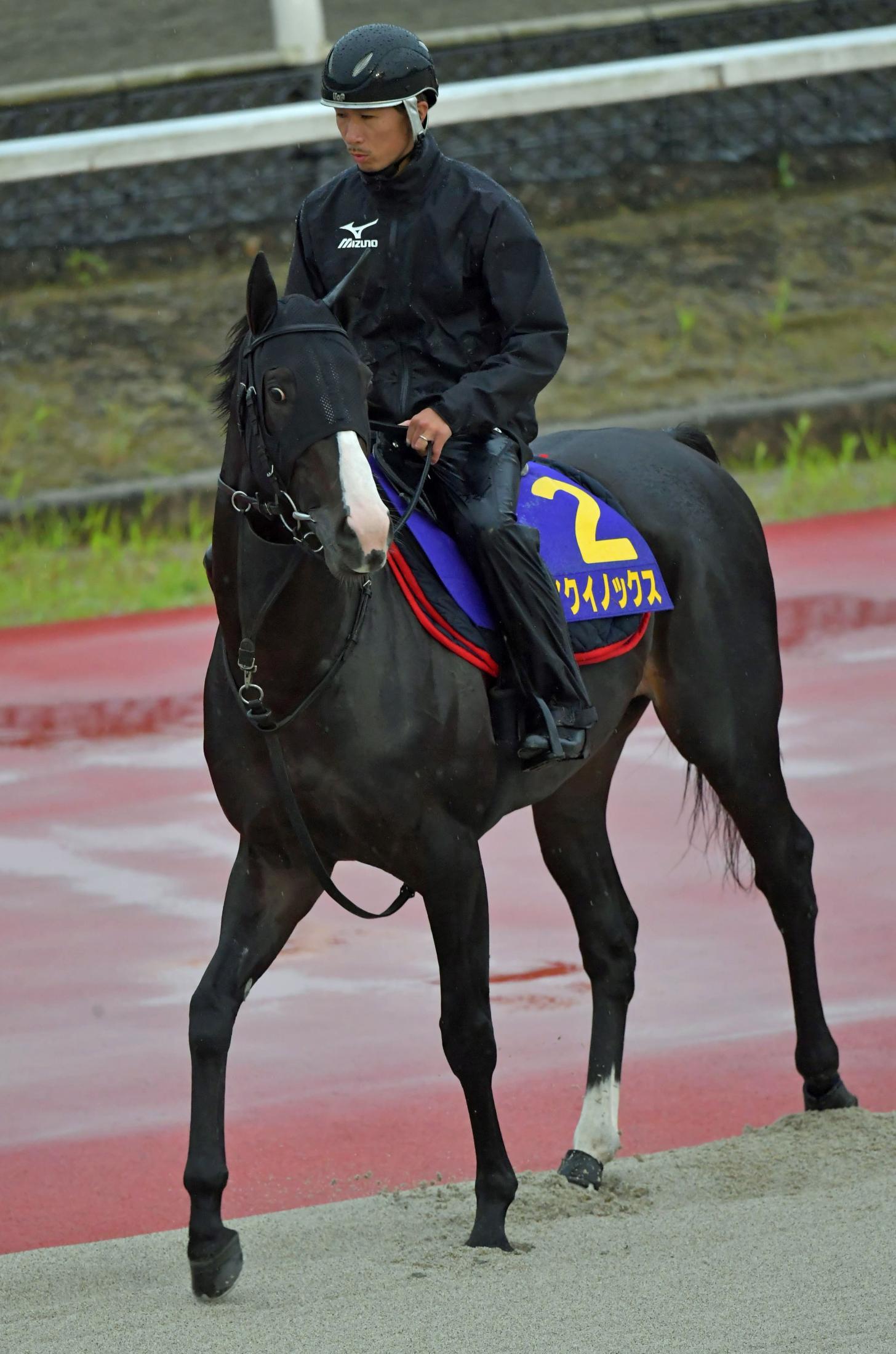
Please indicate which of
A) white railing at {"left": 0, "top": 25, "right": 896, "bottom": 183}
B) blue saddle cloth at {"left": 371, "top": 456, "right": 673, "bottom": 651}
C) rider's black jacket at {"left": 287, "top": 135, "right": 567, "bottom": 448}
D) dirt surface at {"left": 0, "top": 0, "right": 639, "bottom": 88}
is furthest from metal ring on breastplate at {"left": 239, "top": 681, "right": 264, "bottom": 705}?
dirt surface at {"left": 0, "top": 0, "right": 639, "bottom": 88}

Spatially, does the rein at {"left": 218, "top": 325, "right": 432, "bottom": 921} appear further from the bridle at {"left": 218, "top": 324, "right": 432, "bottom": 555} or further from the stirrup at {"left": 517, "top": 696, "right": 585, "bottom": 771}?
the stirrup at {"left": 517, "top": 696, "right": 585, "bottom": 771}

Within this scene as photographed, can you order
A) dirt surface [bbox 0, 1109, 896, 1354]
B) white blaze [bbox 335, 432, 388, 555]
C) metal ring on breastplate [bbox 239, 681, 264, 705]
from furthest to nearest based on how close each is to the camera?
metal ring on breastplate [bbox 239, 681, 264, 705], dirt surface [bbox 0, 1109, 896, 1354], white blaze [bbox 335, 432, 388, 555]

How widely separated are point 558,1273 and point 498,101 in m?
14.0

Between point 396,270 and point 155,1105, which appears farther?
point 155,1105

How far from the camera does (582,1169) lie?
528 centimetres

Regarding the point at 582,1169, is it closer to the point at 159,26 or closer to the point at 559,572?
the point at 559,572

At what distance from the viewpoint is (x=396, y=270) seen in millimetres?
4777

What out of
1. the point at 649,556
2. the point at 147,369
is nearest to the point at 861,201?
the point at 147,369

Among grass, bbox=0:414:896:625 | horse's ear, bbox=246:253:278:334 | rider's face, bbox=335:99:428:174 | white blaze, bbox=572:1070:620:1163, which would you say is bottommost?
grass, bbox=0:414:896:625

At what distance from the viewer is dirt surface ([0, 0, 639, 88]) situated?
2255cm

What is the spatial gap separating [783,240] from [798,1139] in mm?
13158

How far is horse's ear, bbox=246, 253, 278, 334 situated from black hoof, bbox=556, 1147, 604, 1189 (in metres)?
2.43

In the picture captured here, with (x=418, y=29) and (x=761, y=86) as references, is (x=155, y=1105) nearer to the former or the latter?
(x=761, y=86)

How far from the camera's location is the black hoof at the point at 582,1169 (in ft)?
17.2
